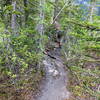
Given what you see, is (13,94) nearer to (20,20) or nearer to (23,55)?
Answer: (23,55)

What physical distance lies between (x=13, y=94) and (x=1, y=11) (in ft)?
14.4

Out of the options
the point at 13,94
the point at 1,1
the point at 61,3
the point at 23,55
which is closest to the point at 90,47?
the point at 23,55

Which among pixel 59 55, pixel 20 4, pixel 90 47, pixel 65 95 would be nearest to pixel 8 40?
pixel 20 4

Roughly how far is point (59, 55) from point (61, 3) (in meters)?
6.00

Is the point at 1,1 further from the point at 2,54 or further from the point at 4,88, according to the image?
the point at 4,88

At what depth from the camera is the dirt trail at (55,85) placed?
6.55m

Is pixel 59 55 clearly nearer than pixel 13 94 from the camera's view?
No

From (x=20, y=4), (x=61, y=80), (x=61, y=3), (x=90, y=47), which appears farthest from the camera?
(x=61, y=3)

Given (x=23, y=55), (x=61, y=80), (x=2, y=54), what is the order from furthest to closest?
(x=61, y=80) → (x=23, y=55) → (x=2, y=54)

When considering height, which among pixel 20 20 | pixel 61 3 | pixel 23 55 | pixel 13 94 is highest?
pixel 61 3

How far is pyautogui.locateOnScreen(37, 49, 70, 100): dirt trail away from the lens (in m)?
6.55

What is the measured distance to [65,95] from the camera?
6.76m

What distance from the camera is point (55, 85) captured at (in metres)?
7.64

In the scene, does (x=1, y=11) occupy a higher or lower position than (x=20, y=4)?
lower
